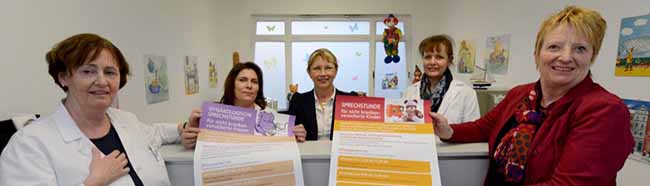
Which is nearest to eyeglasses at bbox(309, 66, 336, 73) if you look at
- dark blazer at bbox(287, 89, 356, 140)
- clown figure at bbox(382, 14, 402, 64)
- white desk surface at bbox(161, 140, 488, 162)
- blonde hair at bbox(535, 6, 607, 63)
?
dark blazer at bbox(287, 89, 356, 140)

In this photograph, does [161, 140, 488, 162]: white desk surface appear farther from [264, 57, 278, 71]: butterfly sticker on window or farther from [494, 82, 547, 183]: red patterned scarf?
[264, 57, 278, 71]: butterfly sticker on window

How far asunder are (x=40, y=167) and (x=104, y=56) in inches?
13.9

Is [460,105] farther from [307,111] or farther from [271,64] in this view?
[271,64]

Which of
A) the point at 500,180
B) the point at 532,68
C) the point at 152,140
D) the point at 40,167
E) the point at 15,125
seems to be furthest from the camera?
the point at 532,68

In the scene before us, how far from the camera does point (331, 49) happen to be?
630cm

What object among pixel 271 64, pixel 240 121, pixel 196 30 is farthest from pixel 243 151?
pixel 271 64

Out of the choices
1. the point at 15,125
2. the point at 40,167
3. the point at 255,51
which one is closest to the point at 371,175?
the point at 40,167

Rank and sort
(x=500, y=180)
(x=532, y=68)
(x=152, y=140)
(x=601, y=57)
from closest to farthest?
(x=500, y=180) < (x=152, y=140) < (x=601, y=57) < (x=532, y=68)

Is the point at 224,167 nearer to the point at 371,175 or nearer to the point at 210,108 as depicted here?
the point at 210,108

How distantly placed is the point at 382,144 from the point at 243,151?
1.31ft

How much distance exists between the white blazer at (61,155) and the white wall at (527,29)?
259 cm

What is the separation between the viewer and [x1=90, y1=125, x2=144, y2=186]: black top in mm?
1017

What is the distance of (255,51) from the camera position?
6.16 metres

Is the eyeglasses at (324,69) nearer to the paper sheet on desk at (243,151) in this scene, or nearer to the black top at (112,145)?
the paper sheet on desk at (243,151)
